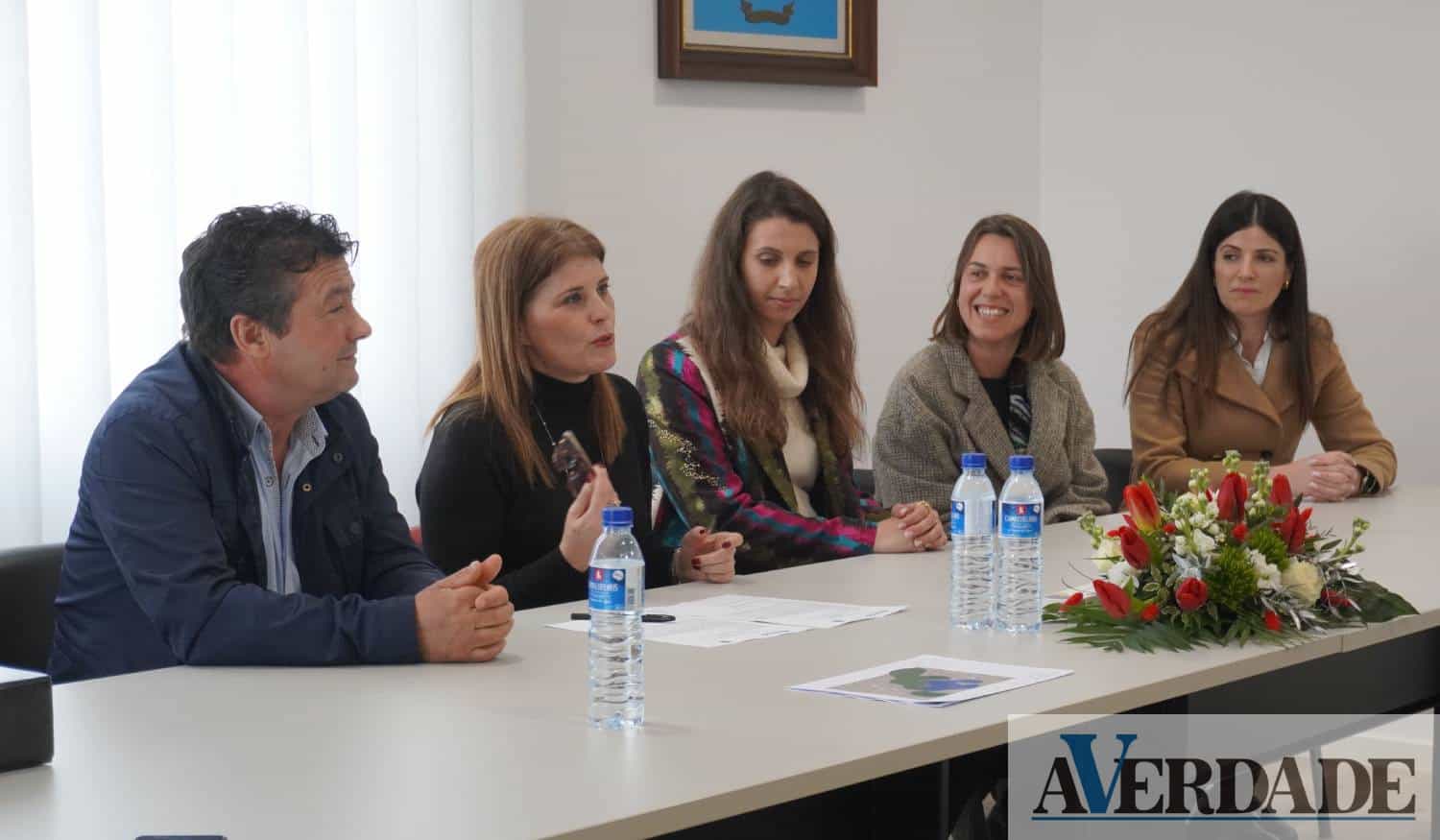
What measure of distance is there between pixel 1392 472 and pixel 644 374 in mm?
2016

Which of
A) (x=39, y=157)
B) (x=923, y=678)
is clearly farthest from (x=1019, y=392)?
(x=39, y=157)

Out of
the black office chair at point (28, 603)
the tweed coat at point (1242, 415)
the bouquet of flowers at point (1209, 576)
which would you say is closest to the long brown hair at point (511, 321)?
the black office chair at point (28, 603)

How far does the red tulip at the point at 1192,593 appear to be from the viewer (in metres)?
2.15

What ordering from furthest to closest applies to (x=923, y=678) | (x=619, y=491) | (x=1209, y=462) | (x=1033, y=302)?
(x=1209, y=462)
(x=1033, y=302)
(x=619, y=491)
(x=923, y=678)

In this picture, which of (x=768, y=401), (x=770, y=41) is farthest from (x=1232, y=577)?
(x=770, y=41)

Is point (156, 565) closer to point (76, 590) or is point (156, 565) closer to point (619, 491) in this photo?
point (76, 590)

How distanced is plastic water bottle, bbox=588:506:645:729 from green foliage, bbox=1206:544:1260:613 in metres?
0.87

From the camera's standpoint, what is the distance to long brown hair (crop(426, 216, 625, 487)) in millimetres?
2725

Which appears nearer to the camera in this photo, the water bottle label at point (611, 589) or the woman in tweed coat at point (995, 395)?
the water bottle label at point (611, 589)

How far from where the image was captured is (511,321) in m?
2.78

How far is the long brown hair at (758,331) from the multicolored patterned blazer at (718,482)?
46mm

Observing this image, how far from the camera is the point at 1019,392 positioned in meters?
3.74

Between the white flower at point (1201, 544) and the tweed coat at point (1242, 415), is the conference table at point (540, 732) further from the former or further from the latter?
the tweed coat at point (1242, 415)

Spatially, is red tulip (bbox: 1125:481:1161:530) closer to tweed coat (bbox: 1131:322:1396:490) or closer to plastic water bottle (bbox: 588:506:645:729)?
plastic water bottle (bbox: 588:506:645:729)
